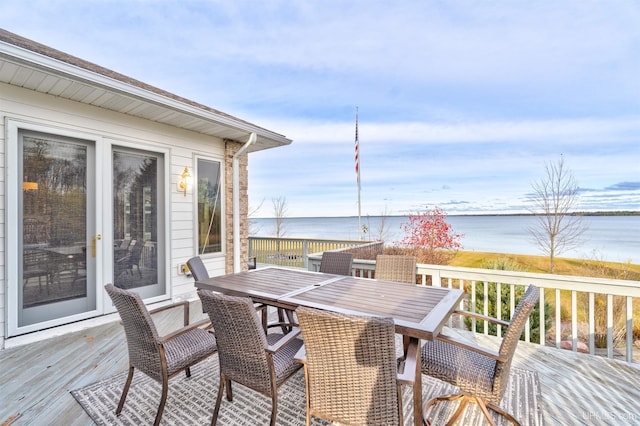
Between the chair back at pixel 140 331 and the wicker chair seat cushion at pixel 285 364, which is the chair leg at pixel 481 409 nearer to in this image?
the wicker chair seat cushion at pixel 285 364

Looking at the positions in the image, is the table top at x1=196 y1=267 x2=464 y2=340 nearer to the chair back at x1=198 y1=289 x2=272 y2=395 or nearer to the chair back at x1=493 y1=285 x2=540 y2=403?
the chair back at x1=493 y1=285 x2=540 y2=403

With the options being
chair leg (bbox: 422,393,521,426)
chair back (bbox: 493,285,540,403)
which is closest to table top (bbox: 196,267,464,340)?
chair back (bbox: 493,285,540,403)

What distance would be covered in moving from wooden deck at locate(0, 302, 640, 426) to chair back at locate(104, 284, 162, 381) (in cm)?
58

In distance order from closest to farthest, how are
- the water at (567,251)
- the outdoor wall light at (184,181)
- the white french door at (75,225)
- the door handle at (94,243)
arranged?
the white french door at (75,225)
the door handle at (94,243)
the outdoor wall light at (184,181)
the water at (567,251)

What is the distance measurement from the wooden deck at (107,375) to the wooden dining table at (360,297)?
3.49ft

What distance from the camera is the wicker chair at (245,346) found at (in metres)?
1.68

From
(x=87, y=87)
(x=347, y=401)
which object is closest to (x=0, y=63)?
(x=87, y=87)

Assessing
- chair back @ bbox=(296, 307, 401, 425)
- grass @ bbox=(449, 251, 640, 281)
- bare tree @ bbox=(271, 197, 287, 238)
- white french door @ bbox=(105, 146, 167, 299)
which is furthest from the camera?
bare tree @ bbox=(271, 197, 287, 238)

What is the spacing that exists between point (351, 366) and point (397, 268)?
6.75ft

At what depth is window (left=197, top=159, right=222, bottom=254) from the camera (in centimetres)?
504

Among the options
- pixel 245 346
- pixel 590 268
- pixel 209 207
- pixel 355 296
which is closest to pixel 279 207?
pixel 209 207

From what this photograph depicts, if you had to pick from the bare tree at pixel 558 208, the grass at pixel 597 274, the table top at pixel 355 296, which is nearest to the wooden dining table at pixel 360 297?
the table top at pixel 355 296

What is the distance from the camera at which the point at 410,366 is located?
153cm

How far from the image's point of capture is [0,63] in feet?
8.65
